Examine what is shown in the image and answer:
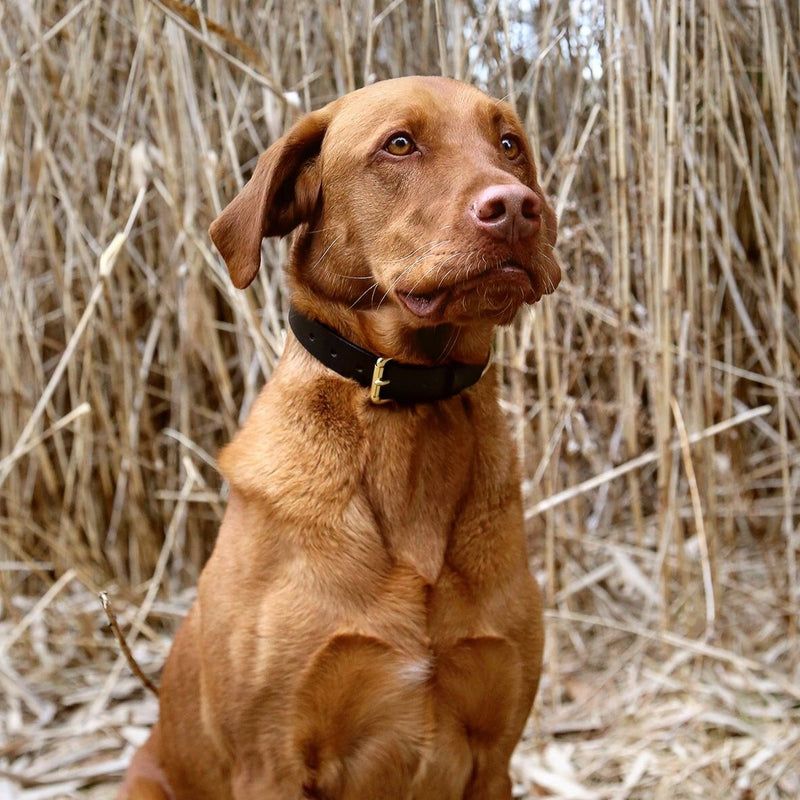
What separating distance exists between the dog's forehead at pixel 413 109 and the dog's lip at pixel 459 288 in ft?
1.14

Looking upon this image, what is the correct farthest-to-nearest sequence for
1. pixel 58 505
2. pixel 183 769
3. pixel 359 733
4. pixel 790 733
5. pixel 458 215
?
pixel 58 505, pixel 790 733, pixel 183 769, pixel 359 733, pixel 458 215

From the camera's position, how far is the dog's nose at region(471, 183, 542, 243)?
6.02 feet

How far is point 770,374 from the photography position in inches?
146

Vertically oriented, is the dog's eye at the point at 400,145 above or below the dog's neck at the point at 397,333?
above

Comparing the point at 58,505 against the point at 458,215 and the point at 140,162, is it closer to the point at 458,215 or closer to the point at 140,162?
the point at 140,162

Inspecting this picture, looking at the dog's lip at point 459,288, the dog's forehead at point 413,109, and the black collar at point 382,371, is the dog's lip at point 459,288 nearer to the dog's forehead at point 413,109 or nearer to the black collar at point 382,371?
the black collar at point 382,371

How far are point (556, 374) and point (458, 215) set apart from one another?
146 centimetres

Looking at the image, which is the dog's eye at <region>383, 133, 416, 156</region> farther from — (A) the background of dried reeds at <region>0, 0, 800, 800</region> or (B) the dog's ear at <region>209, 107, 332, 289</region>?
(A) the background of dried reeds at <region>0, 0, 800, 800</region>

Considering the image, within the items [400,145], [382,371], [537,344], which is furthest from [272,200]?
[537,344]

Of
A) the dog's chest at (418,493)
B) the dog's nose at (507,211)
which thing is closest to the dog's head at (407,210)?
the dog's nose at (507,211)

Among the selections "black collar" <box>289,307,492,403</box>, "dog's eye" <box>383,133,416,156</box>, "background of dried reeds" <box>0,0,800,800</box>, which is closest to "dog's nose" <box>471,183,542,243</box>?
"dog's eye" <box>383,133,416,156</box>

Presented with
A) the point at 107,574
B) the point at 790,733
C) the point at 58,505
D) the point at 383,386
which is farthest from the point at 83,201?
the point at 790,733

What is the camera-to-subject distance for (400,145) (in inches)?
82.4

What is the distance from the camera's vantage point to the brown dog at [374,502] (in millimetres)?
2045
